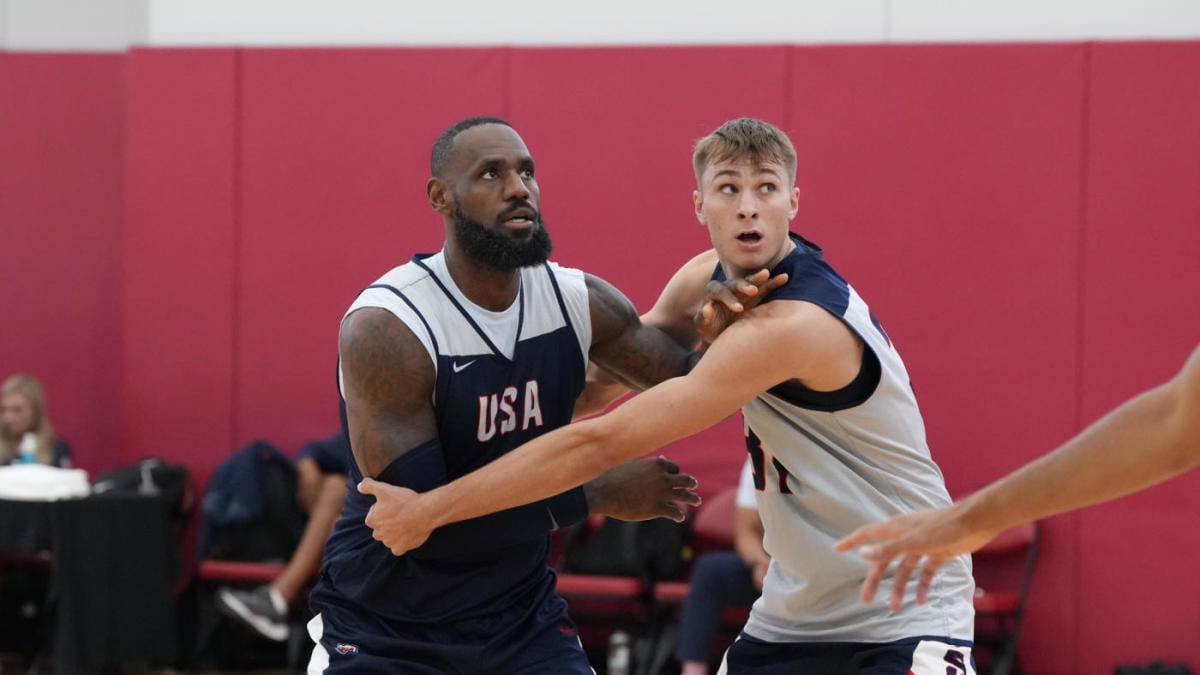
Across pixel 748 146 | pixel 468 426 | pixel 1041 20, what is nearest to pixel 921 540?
pixel 748 146

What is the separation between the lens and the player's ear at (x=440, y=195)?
3914mm

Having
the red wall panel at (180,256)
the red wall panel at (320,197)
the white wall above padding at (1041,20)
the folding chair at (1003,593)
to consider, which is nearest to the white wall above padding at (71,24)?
the red wall panel at (180,256)

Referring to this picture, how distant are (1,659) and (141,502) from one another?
172cm

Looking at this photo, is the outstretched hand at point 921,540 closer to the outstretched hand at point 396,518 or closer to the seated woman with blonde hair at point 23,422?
the outstretched hand at point 396,518

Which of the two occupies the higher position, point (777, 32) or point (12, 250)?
point (777, 32)

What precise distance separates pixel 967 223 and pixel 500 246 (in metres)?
4.40

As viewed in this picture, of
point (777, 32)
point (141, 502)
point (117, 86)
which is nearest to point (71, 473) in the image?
point (141, 502)

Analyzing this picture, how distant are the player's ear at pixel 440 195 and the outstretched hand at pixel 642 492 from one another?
2.61 ft

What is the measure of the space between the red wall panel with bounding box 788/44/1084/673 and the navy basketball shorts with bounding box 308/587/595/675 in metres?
4.27

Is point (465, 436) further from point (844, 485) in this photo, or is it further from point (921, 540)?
point (921, 540)

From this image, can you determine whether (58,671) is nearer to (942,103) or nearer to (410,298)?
(410,298)

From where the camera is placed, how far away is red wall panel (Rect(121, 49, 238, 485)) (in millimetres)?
8391

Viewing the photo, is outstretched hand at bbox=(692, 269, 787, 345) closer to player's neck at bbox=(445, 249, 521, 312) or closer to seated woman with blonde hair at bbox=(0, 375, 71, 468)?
player's neck at bbox=(445, 249, 521, 312)

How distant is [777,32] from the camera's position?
7.99m
